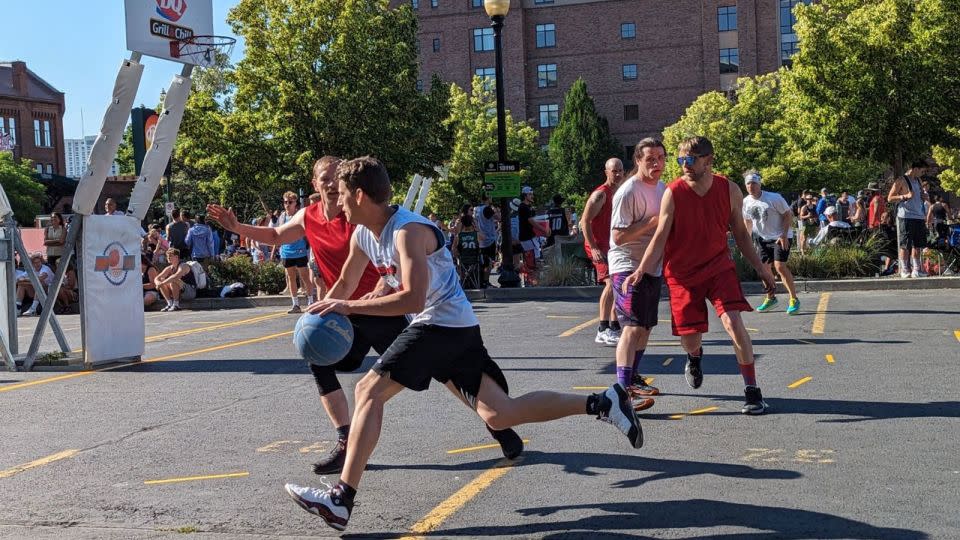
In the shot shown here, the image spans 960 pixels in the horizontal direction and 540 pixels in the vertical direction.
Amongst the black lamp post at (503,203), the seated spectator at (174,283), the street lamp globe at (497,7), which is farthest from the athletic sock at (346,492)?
the street lamp globe at (497,7)

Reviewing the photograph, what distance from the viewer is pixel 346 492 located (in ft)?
15.8

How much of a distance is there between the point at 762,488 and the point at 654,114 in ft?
240

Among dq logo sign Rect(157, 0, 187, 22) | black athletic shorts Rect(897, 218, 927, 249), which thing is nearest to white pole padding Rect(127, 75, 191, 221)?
dq logo sign Rect(157, 0, 187, 22)

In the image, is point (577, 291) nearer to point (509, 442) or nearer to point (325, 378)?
point (325, 378)

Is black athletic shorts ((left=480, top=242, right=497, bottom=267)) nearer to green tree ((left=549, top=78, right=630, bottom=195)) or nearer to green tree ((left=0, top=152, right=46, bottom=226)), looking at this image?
green tree ((left=549, top=78, right=630, bottom=195))

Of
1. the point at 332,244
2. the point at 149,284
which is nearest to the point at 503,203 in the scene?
the point at 149,284

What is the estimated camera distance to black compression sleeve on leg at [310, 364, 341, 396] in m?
6.16

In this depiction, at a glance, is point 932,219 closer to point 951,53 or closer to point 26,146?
point 951,53

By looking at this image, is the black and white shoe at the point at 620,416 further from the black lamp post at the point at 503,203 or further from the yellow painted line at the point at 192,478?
the black lamp post at the point at 503,203

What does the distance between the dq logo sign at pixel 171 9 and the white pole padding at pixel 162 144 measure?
3.69ft

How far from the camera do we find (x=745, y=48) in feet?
241

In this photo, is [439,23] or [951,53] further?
[439,23]

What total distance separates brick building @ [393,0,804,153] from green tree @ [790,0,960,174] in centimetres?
4019

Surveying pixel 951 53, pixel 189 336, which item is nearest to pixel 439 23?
pixel 951 53
